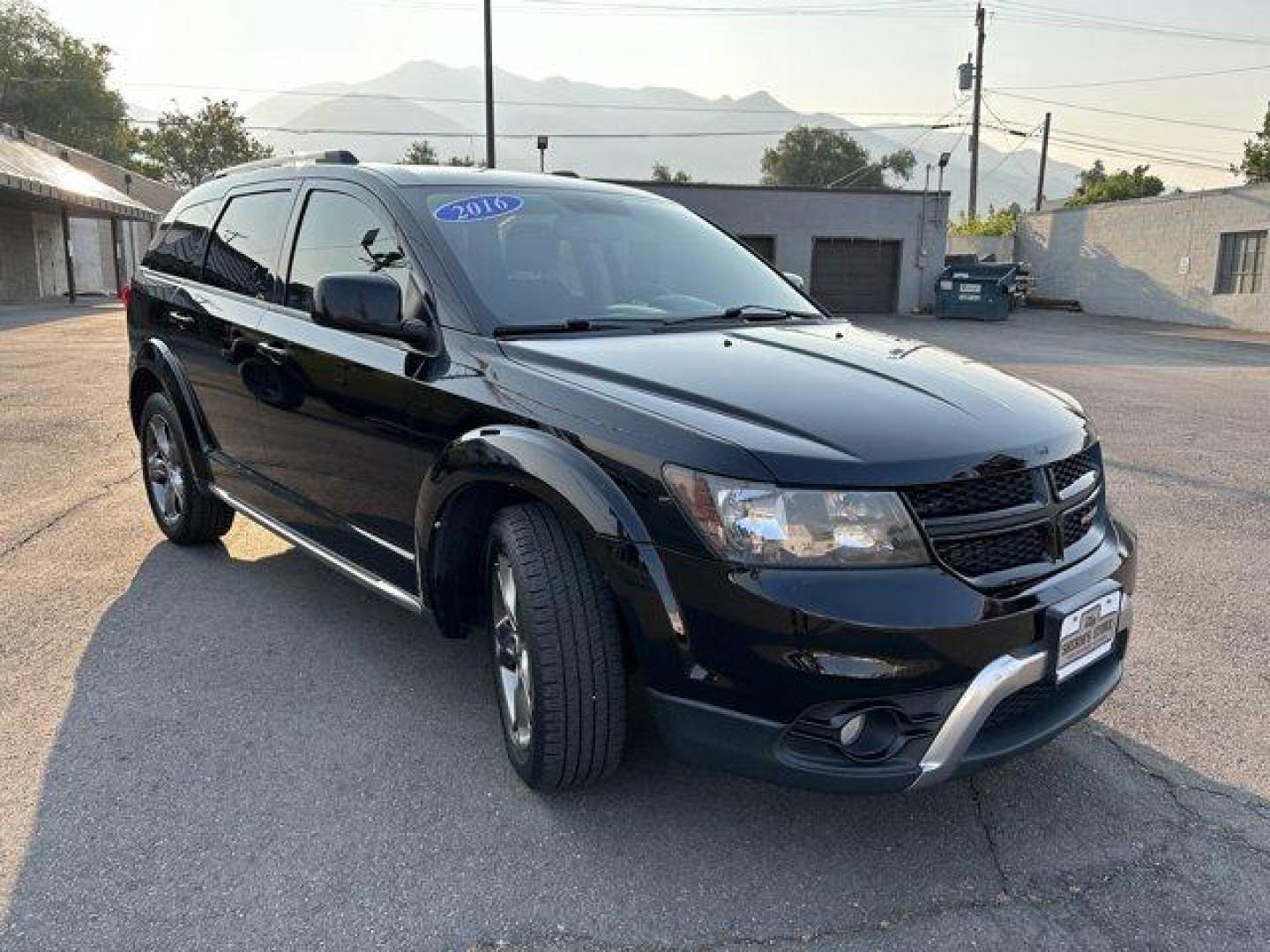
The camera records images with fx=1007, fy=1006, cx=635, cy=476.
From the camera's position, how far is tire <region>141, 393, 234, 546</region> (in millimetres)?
4816

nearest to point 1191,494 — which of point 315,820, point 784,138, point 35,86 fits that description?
point 315,820

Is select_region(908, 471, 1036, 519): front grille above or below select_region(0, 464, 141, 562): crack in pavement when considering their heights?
above

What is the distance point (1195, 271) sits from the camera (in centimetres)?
2819

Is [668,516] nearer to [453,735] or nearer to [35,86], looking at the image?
[453,735]

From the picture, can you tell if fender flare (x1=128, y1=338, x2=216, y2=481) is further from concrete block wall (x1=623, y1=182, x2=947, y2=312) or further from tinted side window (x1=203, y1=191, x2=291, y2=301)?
Answer: concrete block wall (x1=623, y1=182, x2=947, y2=312)

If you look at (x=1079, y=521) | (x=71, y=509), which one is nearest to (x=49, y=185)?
(x=71, y=509)

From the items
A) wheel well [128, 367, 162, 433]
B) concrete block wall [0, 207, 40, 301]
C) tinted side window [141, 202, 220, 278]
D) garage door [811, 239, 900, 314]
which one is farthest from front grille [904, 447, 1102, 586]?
concrete block wall [0, 207, 40, 301]

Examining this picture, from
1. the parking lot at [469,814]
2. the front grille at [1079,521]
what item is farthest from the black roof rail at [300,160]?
the front grille at [1079,521]

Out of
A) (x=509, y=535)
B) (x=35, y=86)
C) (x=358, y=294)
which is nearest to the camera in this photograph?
(x=509, y=535)

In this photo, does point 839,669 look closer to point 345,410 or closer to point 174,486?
point 345,410

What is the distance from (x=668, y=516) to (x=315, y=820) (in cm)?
133

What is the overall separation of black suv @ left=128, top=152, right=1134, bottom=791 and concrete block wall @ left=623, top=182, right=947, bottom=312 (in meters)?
26.5

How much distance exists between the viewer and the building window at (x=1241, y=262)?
85.8 feet

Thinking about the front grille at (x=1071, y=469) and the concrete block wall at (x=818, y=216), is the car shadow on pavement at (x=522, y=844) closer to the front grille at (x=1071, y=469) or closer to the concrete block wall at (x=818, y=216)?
the front grille at (x=1071, y=469)
